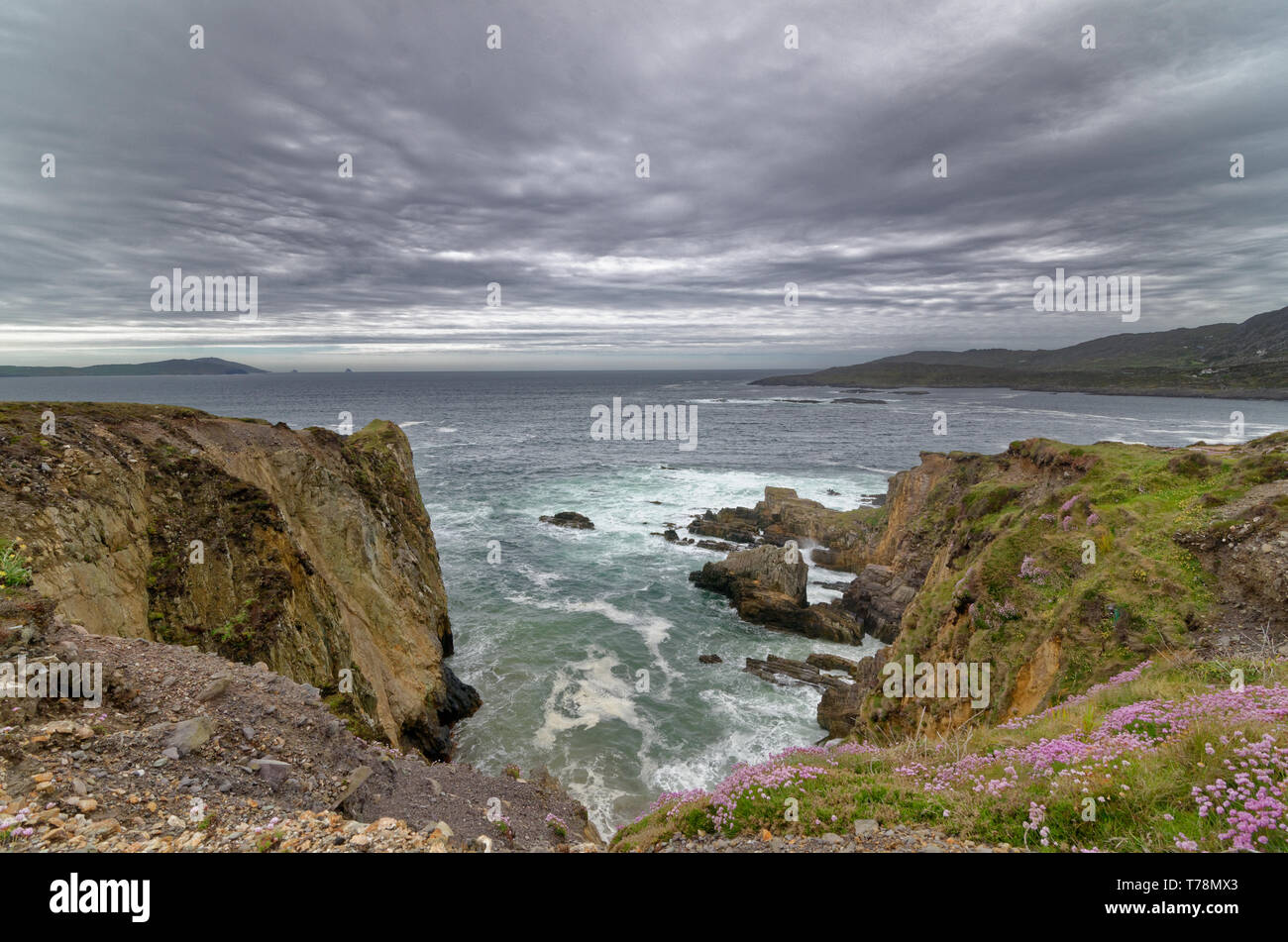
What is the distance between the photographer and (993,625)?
16953mm

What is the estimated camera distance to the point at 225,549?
15477mm

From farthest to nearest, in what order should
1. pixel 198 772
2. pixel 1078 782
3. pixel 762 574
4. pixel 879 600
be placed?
pixel 762 574 → pixel 879 600 → pixel 198 772 → pixel 1078 782

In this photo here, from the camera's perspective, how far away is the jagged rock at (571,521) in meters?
53.3

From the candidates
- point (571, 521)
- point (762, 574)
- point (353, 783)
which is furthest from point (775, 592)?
point (353, 783)

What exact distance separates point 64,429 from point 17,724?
11890mm

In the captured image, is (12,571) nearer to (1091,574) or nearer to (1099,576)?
(1099,576)

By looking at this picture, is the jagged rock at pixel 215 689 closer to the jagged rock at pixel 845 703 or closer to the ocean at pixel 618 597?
the ocean at pixel 618 597

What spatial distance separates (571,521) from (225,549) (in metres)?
38.7

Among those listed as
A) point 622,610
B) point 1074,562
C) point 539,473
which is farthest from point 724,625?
point 539,473

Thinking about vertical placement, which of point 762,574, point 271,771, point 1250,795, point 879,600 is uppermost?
point 1250,795

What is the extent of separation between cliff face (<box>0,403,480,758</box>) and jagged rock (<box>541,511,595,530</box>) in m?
28.9

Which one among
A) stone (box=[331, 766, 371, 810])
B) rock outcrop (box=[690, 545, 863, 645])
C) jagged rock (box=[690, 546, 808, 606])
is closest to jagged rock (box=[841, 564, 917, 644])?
rock outcrop (box=[690, 545, 863, 645])

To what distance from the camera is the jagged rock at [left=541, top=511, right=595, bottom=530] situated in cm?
5328
